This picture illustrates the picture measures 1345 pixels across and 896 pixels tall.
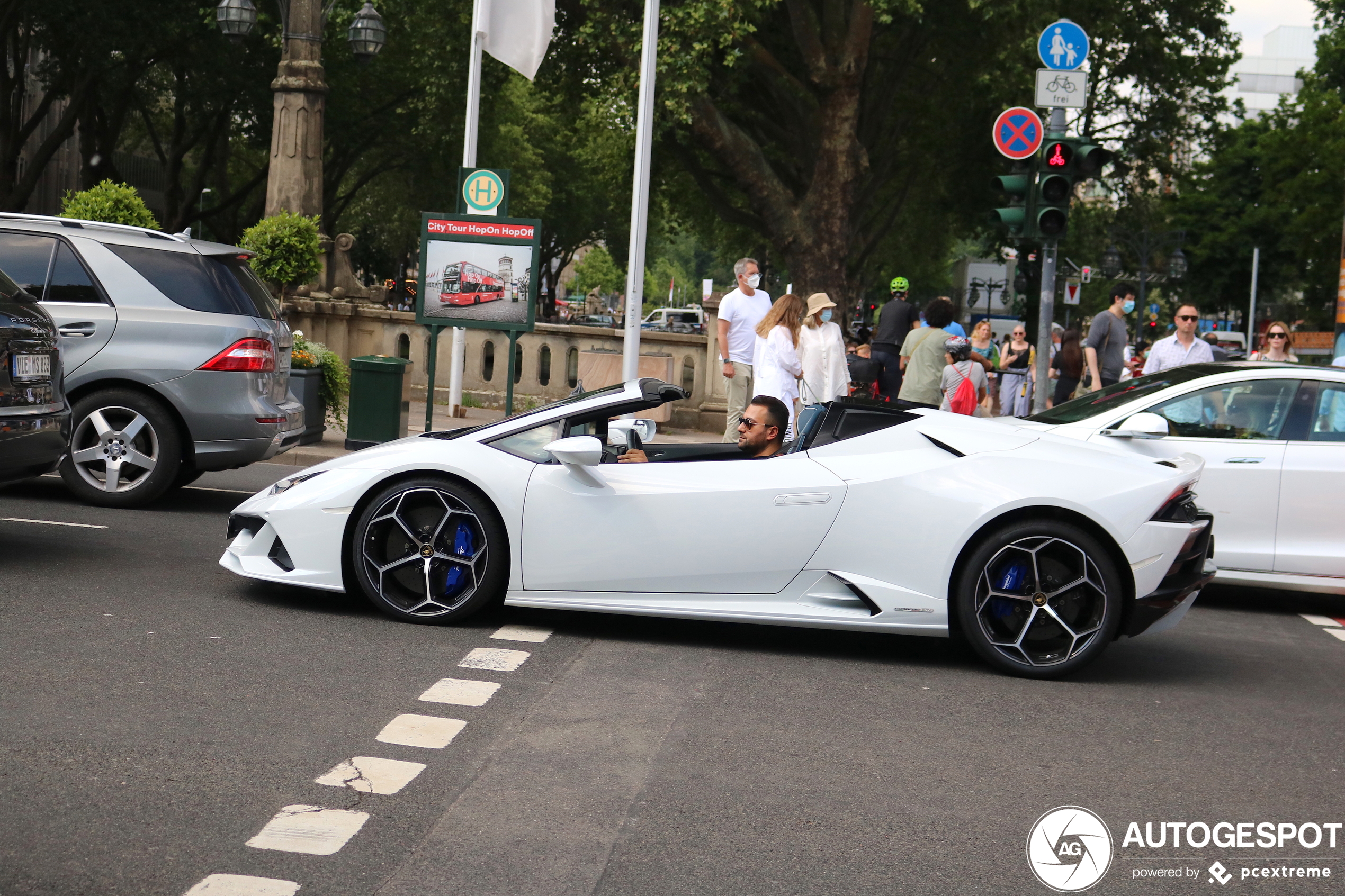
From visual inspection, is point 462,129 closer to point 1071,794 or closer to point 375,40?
point 375,40

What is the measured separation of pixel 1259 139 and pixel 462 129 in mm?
24755

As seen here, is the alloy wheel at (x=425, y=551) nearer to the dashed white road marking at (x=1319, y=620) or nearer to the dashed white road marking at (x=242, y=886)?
the dashed white road marking at (x=242, y=886)

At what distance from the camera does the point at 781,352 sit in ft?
39.4

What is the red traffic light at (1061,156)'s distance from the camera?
12938 millimetres

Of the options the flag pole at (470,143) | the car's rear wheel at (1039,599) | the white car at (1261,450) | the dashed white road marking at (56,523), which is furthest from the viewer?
the flag pole at (470,143)

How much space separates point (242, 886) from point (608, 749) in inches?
62.5

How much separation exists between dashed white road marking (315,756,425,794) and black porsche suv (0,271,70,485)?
3708mm

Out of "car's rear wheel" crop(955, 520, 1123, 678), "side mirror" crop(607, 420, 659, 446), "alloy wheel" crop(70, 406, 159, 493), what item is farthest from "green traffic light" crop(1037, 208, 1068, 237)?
"alloy wheel" crop(70, 406, 159, 493)

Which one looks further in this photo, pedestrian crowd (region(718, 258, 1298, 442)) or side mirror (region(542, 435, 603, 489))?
pedestrian crowd (region(718, 258, 1298, 442))

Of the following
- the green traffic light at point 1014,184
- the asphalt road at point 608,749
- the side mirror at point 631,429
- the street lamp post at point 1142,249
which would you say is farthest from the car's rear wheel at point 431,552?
the street lamp post at point 1142,249

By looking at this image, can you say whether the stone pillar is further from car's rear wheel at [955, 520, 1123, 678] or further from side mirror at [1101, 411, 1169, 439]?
car's rear wheel at [955, 520, 1123, 678]

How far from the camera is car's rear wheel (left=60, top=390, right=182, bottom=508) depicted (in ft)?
30.6

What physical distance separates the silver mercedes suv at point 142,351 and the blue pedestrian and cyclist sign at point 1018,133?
273 inches

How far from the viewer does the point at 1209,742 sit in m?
5.50
